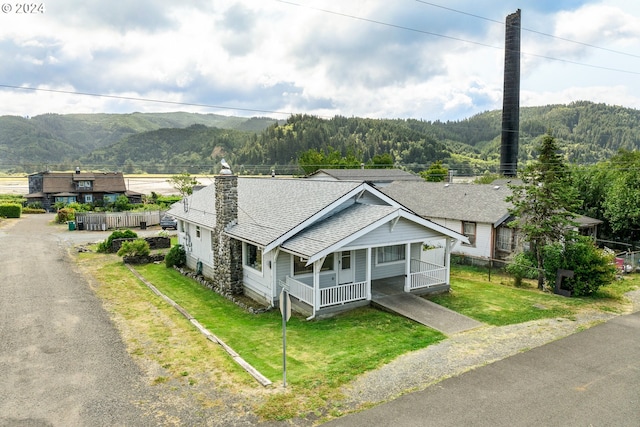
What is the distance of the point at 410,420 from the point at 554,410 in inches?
118

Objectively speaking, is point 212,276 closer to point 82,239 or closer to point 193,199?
point 193,199

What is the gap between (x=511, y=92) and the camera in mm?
45906

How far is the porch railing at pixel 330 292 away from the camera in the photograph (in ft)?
47.2

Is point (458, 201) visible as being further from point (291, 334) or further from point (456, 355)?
point (291, 334)

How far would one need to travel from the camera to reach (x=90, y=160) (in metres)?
165

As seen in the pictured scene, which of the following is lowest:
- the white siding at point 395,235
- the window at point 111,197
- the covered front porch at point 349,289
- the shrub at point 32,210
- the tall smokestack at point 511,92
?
the shrub at point 32,210

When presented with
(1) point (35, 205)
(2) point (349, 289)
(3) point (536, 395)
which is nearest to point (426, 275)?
(2) point (349, 289)

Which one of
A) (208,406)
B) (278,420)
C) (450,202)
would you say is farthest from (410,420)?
(450,202)

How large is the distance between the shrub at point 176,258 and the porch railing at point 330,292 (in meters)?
10.3

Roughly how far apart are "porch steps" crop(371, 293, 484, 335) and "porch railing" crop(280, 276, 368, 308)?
0.70 meters

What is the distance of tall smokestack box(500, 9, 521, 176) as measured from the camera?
45344 millimetres

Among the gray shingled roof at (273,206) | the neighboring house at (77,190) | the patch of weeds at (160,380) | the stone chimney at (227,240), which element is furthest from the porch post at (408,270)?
the neighboring house at (77,190)

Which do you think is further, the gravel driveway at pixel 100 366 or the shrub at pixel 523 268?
the shrub at pixel 523 268

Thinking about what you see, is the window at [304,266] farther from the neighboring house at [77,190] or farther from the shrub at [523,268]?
the neighboring house at [77,190]
